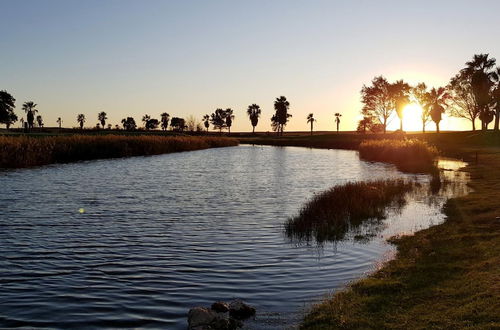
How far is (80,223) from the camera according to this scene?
61.3 feet

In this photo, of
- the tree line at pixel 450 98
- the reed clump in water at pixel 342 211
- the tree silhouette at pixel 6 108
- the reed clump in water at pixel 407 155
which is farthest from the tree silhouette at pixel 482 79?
the tree silhouette at pixel 6 108

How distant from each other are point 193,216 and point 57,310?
1140 centimetres

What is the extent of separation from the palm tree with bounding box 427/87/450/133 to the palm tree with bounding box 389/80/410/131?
10131 millimetres

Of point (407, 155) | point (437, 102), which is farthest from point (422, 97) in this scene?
point (407, 155)

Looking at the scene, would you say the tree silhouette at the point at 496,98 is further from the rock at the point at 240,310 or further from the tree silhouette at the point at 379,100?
the rock at the point at 240,310

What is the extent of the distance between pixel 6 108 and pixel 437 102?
115468 mm

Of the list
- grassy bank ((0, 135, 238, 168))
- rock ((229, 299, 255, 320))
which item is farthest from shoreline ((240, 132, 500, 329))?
grassy bank ((0, 135, 238, 168))

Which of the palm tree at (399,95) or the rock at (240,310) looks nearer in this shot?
the rock at (240,310)

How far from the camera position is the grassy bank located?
43.9 metres

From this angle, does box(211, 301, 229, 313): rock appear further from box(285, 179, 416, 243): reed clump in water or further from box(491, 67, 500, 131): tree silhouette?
box(491, 67, 500, 131): tree silhouette

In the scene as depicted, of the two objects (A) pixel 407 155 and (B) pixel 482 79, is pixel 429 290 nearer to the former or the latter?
(A) pixel 407 155

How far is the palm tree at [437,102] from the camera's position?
108812 millimetres

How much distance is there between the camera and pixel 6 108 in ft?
420

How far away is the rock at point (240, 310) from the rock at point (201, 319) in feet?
2.08
